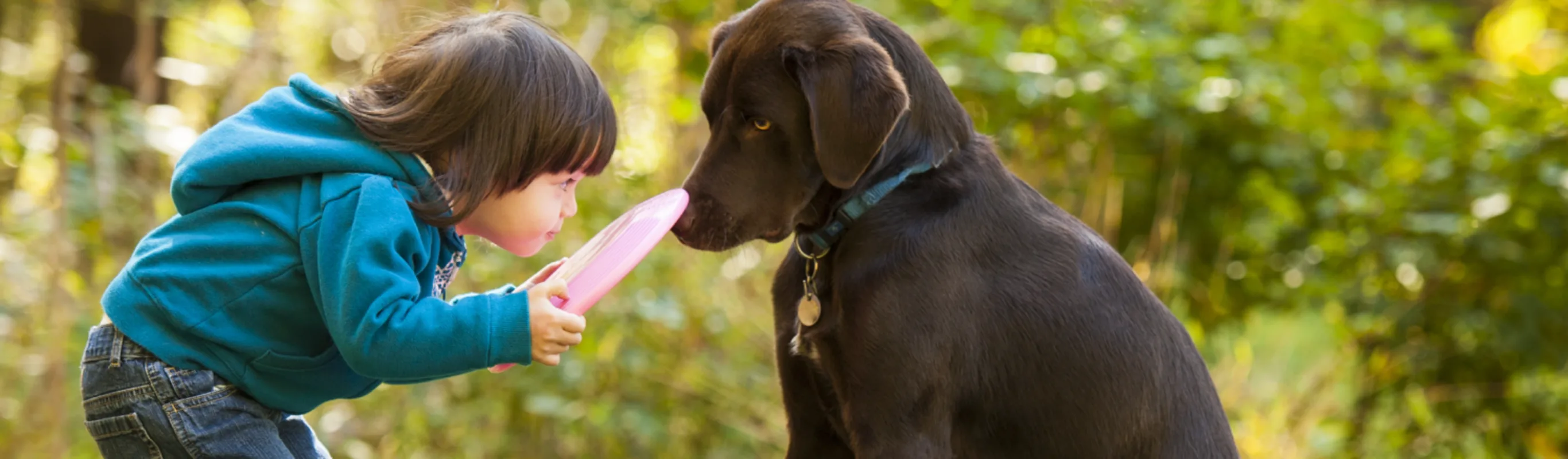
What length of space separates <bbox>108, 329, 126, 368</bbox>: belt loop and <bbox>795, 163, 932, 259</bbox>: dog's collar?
3.47 ft

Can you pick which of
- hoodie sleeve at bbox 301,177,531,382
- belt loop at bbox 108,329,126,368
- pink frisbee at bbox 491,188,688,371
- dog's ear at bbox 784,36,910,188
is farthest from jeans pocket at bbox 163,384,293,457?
dog's ear at bbox 784,36,910,188

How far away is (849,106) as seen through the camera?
6.35 feet

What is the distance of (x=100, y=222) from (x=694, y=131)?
2.22m

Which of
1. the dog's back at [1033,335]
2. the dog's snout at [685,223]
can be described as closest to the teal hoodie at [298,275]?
the dog's snout at [685,223]

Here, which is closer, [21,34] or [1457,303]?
[1457,303]

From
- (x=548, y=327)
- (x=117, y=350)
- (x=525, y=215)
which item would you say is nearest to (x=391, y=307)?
(x=548, y=327)

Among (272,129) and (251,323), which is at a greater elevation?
(272,129)

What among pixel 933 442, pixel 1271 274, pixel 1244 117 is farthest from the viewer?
pixel 1271 274

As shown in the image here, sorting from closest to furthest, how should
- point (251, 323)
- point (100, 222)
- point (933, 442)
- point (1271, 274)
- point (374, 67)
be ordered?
1. point (251, 323)
2. point (933, 442)
3. point (374, 67)
4. point (100, 222)
5. point (1271, 274)

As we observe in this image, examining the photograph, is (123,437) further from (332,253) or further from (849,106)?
(849,106)

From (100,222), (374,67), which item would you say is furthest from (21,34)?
(374,67)

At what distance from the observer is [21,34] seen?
561 centimetres

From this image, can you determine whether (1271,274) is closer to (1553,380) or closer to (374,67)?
(1553,380)

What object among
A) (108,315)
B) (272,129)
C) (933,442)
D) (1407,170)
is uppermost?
(272,129)
